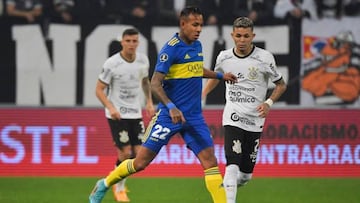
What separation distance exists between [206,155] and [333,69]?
29.9 ft

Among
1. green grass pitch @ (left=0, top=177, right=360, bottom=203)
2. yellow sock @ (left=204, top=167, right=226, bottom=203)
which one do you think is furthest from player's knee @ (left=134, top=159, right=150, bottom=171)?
green grass pitch @ (left=0, top=177, right=360, bottom=203)

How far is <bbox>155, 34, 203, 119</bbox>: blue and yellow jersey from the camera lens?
10633mm

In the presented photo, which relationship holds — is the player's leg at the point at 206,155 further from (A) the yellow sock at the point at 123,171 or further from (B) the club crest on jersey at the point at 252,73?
(B) the club crest on jersey at the point at 252,73

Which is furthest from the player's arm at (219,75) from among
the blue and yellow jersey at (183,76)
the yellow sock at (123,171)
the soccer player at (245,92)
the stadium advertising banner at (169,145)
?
the stadium advertising banner at (169,145)

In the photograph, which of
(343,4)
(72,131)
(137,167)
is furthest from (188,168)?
(137,167)

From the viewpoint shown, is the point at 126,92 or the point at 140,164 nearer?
the point at 140,164

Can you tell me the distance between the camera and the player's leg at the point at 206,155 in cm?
1060

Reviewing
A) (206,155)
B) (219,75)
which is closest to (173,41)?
(219,75)

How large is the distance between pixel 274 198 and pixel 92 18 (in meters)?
7.01

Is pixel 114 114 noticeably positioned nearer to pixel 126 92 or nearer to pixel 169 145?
pixel 126 92

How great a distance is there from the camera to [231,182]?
11.2 m

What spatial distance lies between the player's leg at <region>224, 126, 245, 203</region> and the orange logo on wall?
7734 millimetres

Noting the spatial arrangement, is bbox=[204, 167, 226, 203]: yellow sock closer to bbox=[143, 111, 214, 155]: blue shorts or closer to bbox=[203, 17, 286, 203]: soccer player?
bbox=[143, 111, 214, 155]: blue shorts

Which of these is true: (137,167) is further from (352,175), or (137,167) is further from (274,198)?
(352,175)
